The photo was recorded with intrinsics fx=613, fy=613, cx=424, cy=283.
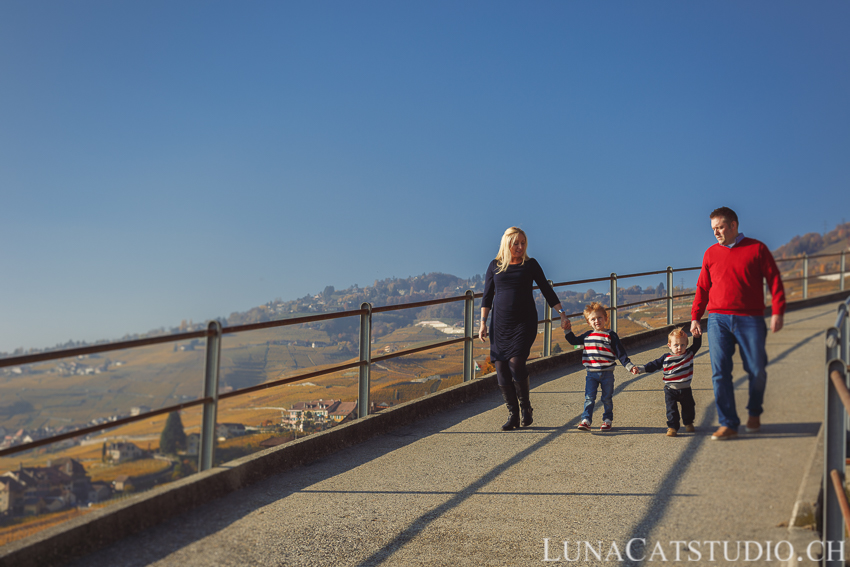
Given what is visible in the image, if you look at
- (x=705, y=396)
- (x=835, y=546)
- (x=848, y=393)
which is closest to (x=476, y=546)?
(x=835, y=546)

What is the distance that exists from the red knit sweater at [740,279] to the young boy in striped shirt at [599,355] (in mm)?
3774

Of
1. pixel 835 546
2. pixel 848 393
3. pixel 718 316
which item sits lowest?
pixel 835 546

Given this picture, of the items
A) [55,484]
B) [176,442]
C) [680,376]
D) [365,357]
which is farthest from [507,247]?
[55,484]

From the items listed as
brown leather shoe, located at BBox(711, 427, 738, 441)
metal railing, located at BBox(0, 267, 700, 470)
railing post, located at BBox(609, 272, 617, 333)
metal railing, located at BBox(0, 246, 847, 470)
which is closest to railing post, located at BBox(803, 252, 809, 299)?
metal railing, located at BBox(0, 246, 847, 470)

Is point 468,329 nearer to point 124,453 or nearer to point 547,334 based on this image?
point 547,334

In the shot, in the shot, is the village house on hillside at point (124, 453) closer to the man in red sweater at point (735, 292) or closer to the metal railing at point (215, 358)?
the metal railing at point (215, 358)

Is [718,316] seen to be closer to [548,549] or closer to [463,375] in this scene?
[548,549]

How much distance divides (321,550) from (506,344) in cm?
279

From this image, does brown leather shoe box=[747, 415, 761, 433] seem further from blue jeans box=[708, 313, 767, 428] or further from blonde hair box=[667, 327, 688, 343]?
blonde hair box=[667, 327, 688, 343]

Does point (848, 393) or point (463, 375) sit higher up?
point (848, 393)

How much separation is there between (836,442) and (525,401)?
3.77 meters

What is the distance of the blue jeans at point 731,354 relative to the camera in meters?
1.22

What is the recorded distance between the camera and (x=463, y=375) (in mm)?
8023

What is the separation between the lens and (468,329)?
312 inches
